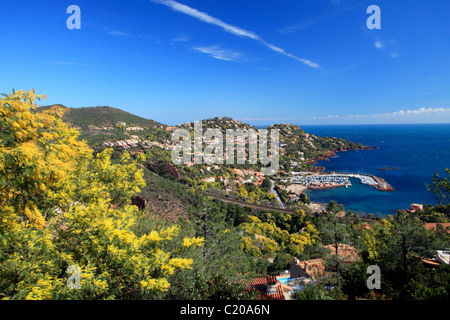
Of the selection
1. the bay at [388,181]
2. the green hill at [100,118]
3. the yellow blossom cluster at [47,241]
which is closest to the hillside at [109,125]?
the green hill at [100,118]

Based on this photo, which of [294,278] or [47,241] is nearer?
[47,241]

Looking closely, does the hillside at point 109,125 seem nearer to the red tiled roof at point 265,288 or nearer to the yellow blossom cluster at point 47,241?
the red tiled roof at point 265,288

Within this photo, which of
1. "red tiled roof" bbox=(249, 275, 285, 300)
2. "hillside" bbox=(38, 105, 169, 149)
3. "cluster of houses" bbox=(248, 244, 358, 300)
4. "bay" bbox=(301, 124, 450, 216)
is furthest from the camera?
"hillside" bbox=(38, 105, 169, 149)

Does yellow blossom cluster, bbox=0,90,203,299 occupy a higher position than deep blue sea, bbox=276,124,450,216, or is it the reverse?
yellow blossom cluster, bbox=0,90,203,299

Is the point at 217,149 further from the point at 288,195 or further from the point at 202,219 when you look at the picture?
the point at 202,219

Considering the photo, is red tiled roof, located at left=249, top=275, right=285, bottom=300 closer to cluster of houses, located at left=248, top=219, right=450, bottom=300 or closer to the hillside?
cluster of houses, located at left=248, top=219, right=450, bottom=300

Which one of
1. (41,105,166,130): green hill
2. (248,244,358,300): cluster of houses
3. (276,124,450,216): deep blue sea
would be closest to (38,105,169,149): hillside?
(41,105,166,130): green hill

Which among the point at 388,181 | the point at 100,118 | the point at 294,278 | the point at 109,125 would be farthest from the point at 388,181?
the point at 100,118

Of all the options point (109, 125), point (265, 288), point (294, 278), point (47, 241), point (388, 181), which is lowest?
point (388, 181)

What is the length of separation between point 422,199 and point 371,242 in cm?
4091

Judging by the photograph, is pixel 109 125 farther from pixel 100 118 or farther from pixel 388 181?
pixel 388 181

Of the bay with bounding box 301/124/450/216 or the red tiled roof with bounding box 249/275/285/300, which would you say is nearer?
the red tiled roof with bounding box 249/275/285/300

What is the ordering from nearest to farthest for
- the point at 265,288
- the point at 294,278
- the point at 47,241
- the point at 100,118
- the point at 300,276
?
the point at 47,241 → the point at 265,288 → the point at 294,278 → the point at 300,276 → the point at 100,118
